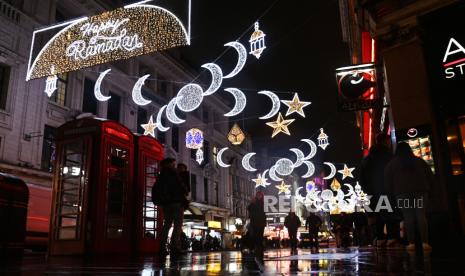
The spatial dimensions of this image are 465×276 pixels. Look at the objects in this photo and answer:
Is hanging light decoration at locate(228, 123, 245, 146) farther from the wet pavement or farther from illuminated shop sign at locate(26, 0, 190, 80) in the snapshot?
the wet pavement

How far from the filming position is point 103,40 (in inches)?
378

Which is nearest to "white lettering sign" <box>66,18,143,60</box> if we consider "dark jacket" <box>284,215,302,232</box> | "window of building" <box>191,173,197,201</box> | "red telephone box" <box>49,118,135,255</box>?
"red telephone box" <box>49,118,135,255</box>

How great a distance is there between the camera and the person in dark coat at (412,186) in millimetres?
6426

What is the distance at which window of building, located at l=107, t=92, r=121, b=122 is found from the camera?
89.7 ft

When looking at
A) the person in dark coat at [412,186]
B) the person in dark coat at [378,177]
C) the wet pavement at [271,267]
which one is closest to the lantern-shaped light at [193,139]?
the person in dark coat at [378,177]

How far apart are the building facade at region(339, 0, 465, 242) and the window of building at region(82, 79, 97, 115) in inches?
745

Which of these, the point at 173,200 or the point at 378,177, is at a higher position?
the point at 378,177

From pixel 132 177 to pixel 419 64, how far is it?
8.00 metres

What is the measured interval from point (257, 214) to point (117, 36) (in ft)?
21.2

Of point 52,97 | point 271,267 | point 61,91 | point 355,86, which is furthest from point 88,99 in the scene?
point 271,267

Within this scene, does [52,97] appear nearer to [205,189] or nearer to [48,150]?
[48,150]

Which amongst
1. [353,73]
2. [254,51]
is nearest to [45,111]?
[254,51]

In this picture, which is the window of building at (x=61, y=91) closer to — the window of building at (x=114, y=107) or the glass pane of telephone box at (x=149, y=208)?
the window of building at (x=114, y=107)

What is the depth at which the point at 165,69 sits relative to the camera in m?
34.3
